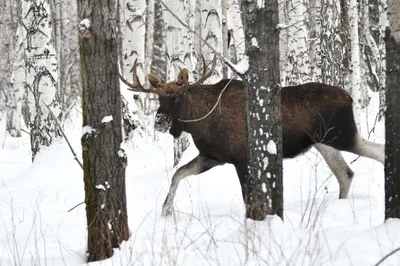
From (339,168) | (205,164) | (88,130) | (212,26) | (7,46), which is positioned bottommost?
(339,168)

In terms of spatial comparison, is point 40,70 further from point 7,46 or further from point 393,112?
point 7,46

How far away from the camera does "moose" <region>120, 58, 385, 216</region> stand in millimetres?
6914

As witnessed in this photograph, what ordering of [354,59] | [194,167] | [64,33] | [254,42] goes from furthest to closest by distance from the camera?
[64,33], [354,59], [194,167], [254,42]

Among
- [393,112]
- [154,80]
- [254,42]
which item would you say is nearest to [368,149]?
[393,112]

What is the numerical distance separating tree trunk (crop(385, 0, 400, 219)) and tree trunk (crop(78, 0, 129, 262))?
6.97 ft

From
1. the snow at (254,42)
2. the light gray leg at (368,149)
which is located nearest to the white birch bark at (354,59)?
the light gray leg at (368,149)

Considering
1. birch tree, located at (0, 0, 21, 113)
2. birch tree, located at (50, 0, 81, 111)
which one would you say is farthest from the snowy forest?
birch tree, located at (50, 0, 81, 111)

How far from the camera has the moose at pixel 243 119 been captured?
272 inches

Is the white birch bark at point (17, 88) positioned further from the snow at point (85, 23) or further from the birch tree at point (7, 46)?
the snow at point (85, 23)

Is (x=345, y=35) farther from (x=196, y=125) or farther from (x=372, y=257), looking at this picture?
(x=372, y=257)

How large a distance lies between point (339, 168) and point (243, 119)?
132 centimetres

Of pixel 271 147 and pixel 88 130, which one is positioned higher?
pixel 88 130

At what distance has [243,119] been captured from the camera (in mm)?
6852

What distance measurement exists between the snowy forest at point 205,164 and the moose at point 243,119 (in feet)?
0.05
